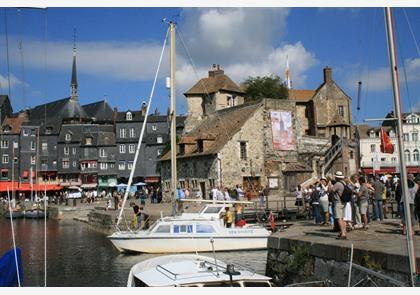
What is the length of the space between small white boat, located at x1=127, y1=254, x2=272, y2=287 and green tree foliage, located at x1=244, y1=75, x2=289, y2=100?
51495mm

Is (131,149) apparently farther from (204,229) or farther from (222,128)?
(204,229)

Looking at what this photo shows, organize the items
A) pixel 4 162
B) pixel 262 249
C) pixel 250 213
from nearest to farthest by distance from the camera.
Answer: pixel 262 249 → pixel 250 213 → pixel 4 162

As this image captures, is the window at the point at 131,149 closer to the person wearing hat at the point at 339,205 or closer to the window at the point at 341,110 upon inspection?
the window at the point at 341,110

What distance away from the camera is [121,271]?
1678cm

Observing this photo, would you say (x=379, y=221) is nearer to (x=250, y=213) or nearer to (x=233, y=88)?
(x=250, y=213)

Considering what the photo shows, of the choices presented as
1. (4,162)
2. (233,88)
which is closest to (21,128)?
Result: (4,162)

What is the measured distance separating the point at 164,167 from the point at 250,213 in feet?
65.1

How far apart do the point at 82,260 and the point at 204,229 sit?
4.72m

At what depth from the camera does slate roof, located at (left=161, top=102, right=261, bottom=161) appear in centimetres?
3802

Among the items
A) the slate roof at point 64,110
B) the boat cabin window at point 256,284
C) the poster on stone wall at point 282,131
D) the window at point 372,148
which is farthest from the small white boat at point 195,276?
the slate roof at point 64,110

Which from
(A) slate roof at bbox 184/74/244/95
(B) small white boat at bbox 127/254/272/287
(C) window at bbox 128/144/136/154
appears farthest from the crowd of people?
(C) window at bbox 128/144/136/154

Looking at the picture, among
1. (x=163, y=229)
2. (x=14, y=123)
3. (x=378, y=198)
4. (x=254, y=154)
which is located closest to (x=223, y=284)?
(x=378, y=198)

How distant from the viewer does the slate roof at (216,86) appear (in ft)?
182

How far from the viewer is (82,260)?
19.3 meters
